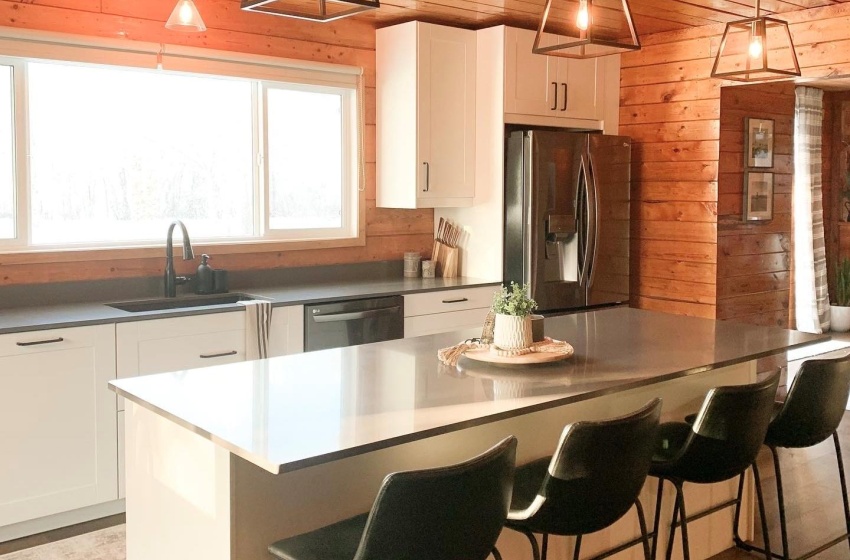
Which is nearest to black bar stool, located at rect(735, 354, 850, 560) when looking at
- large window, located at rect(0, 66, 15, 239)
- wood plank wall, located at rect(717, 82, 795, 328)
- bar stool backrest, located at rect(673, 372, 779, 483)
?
bar stool backrest, located at rect(673, 372, 779, 483)

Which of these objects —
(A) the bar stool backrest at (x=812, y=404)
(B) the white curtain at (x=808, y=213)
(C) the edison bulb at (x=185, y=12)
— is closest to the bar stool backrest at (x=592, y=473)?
(A) the bar stool backrest at (x=812, y=404)

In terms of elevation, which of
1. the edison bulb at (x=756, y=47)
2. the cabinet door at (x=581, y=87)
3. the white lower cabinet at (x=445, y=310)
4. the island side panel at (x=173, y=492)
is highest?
the cabinet door at (x=581, y=87)

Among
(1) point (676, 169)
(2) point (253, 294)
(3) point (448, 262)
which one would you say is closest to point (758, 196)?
(1) point (676, 169)

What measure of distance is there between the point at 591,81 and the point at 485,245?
1259 mm

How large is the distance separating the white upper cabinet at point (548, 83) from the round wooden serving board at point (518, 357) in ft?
8.44

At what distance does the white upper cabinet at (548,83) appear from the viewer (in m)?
5.07

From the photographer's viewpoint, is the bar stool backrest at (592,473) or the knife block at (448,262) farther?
the knife block at (448,262)

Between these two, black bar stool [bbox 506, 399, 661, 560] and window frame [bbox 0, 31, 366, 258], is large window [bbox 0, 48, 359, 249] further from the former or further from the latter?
black bar stool [bbox 506, 399, 661, 560]

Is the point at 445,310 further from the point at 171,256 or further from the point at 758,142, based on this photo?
the point at 758,142

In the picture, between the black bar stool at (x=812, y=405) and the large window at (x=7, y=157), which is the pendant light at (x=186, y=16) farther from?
the black bar stool at (x=812, y=405)

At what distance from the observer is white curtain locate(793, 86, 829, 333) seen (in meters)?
7.57

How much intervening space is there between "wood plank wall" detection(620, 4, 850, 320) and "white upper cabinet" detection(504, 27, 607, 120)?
0.28 metres

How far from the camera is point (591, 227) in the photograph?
5195 millimetres

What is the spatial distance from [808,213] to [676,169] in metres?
2.79
